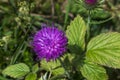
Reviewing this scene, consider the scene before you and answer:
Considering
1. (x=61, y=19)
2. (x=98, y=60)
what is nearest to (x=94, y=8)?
(x=98, y=60)

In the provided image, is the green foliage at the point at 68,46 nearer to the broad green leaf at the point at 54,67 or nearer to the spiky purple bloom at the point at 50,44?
the broad green leaf at the point at 54,67

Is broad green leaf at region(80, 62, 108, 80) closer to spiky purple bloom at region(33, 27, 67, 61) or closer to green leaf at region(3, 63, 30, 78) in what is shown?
spiky purple bloom at region(33, 27, 67, 61)

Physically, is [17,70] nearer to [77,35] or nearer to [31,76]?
[31,76]

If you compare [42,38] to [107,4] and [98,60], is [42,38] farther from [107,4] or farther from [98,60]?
[107,4]

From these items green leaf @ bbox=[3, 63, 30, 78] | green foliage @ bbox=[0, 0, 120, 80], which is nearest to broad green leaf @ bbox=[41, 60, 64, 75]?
green foliage @ bbox=[0, 0, 120, 80]

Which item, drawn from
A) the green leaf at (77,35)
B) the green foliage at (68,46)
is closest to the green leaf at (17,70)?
the green foliage at (68,46)

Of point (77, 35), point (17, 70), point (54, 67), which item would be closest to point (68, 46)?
point (77, 35)
